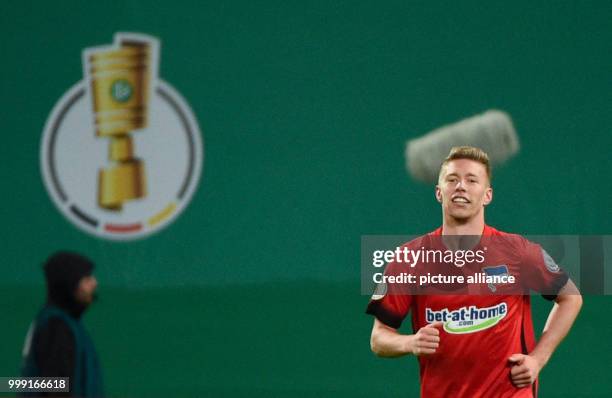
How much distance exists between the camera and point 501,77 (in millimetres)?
4598

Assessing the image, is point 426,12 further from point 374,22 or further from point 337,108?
point 337,108

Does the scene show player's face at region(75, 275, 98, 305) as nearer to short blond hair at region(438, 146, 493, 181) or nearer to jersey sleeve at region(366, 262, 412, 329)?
jersey sleeve at region(366, 262, 412, 329)

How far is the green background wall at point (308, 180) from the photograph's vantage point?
4570mm

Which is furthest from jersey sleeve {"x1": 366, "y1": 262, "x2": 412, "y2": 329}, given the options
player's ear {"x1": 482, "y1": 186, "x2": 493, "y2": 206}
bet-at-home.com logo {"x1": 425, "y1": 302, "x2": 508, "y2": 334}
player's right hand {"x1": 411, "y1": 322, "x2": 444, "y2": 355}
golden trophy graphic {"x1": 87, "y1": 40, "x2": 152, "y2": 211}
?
golden trophy graphic {"x1": 87, "y1": 40, "x2": 152, "y2": 211}

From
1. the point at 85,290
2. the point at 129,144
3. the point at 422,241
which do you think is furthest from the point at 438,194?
the point at 85,290

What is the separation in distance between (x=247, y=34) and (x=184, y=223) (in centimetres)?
91

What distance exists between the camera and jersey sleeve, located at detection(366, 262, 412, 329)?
394 centimetres

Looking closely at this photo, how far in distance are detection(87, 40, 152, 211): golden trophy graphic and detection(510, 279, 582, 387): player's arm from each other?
1926mm

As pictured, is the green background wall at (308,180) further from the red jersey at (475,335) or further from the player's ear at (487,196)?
the red jersey at (475,335)

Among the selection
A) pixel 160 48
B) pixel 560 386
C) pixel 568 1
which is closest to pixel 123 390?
pixel 160 48

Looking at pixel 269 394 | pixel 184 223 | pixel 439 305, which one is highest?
pixel 184 223

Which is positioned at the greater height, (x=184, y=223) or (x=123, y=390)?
(x=184, y=223)

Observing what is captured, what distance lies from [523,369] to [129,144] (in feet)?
6.83

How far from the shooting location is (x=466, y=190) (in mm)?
4094
